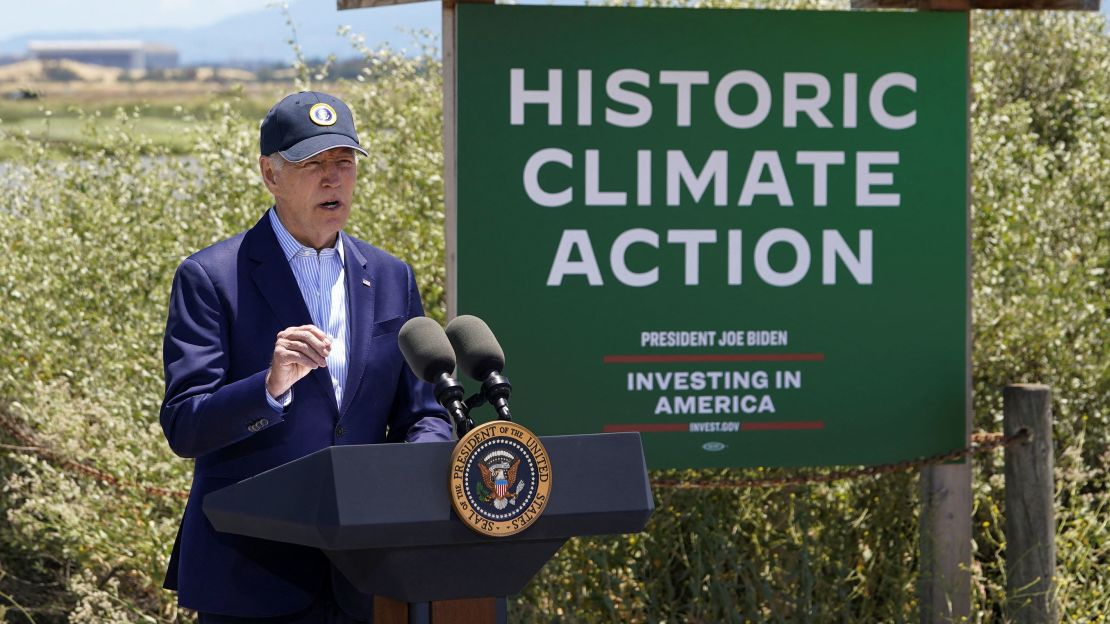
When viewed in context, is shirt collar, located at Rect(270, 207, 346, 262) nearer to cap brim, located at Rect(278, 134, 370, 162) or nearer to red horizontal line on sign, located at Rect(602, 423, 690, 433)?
cap brim, located at Rect(278, 134, 370, 162)

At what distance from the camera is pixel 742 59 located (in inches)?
179

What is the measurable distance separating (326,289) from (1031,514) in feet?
10.00

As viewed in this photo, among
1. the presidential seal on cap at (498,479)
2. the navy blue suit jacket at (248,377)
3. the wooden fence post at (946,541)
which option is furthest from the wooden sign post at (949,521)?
the presidential seal on cap at (498,479)

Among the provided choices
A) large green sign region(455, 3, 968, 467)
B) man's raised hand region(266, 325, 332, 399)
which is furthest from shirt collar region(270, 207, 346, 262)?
large green sign region(455, 3, 968, 467)

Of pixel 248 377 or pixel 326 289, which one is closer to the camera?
pixel 248 377

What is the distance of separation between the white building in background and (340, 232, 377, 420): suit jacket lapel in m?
111

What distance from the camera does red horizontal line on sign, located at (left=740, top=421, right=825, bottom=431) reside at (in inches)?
179

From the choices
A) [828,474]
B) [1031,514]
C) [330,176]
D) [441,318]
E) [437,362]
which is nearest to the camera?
[437,362]

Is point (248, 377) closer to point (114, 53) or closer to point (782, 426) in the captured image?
point (782, 426)

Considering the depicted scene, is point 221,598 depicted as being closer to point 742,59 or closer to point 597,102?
point 597,102

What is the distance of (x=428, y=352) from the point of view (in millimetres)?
2006

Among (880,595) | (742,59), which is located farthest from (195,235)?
(880,595)

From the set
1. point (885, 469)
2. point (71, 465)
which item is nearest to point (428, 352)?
point (885, 469)

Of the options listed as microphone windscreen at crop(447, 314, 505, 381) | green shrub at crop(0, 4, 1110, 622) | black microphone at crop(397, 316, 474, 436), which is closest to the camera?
black microphone at crop(397, 316, 474, 436)
